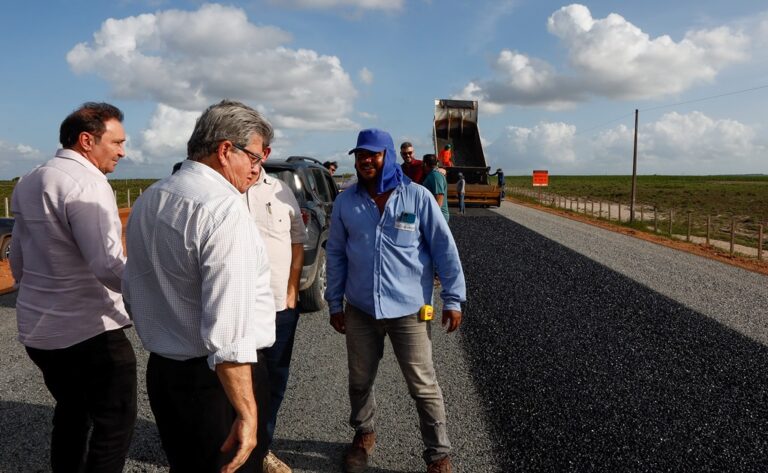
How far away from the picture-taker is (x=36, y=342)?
2336 mm

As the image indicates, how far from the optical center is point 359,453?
10.8ft

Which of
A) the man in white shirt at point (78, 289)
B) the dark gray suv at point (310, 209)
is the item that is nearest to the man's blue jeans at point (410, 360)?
the man in white shirt at point (78, 289)

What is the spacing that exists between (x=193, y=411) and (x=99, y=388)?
85cm

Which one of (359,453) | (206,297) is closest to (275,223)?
(359,453)

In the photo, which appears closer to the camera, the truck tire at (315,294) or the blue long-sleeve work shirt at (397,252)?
the blue long-sleeve work shirt at (397,252)

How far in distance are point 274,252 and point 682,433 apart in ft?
9.57

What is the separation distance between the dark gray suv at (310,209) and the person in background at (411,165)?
1883 mm

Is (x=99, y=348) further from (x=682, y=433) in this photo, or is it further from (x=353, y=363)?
(x=682, y=433)

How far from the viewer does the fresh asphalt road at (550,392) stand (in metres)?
3.44

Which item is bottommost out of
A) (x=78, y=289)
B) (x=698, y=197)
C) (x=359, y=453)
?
(x=698, y=197)

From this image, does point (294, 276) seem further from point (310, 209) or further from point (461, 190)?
point (461, 190)

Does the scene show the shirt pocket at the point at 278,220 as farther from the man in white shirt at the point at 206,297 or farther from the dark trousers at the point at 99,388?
the man in white shirt at the point at 206,297

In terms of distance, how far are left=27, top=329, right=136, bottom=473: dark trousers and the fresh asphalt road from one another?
3.18ft

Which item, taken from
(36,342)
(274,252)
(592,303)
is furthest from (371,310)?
(592,303)
